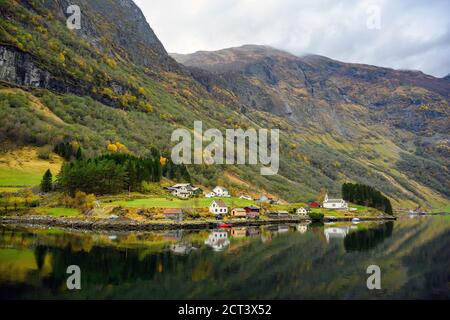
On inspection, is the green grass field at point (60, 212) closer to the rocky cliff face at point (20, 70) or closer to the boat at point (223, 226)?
the boat at point (223, 226)

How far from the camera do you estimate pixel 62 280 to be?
4112 cm

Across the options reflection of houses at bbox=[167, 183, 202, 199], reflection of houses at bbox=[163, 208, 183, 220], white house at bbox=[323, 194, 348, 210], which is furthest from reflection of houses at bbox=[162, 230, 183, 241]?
white house at bbox=[323, 194, 348, 210]

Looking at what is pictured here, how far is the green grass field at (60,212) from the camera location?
99.1 metres

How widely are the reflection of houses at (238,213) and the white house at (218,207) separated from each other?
247cm

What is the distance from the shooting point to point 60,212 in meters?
101

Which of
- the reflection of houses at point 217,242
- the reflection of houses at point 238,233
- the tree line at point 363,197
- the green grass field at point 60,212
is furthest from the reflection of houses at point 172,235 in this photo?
the tree line at point 363,197

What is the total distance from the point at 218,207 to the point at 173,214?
17.8 m

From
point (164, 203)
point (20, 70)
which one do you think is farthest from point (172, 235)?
point (20, 70)

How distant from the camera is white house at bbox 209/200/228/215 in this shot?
4576 inches

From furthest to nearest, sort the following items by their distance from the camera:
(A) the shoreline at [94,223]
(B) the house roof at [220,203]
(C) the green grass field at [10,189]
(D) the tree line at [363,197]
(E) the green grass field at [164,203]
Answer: (D) the tree line at [363,197] → (B) the house roof at [220,203] → (C) the green grass field at [10,189] → (E) the green grass field at [164,203] → (A) the shoreline at [94,223]
